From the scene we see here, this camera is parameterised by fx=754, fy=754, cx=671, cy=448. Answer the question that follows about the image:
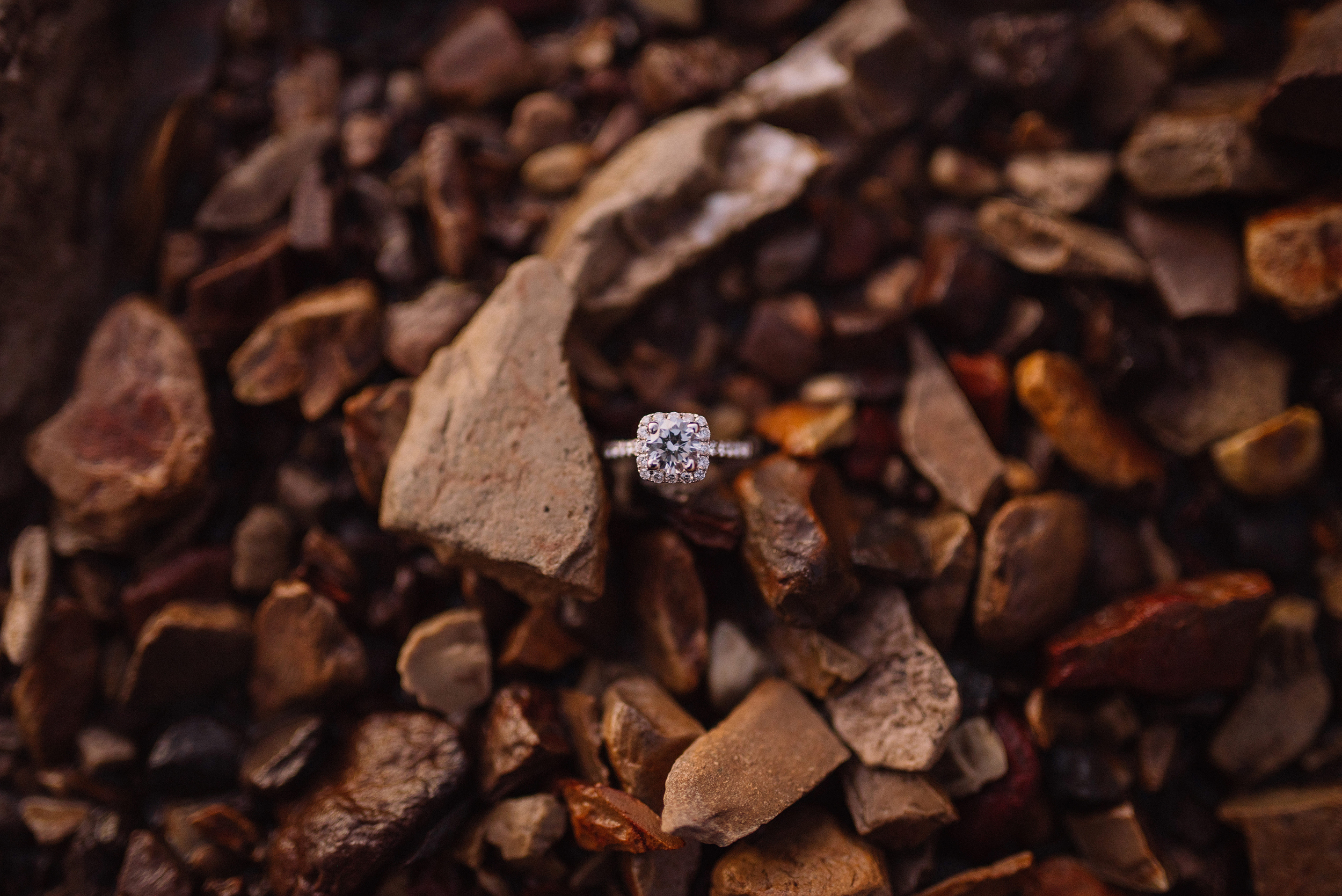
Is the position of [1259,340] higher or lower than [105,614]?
lower

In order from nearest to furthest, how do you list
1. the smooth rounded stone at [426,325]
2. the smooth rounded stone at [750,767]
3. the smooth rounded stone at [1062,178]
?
1. the smooth rounded stone at [750,767]
2. the smooth rounded stone at [426,325]
3. the smooth rounded stone at [1062,178]

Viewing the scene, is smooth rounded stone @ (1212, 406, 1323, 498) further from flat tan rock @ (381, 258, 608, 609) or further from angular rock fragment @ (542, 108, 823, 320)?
flat tan rock @ (381, 258, 608, 609)

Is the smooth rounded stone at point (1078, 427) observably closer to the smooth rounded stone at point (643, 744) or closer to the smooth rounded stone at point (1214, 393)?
the smooth rounded stone at point (1214, 393)

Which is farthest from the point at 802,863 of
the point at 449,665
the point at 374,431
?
the point at 374,431

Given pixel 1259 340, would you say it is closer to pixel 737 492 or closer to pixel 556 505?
pixel 737 492

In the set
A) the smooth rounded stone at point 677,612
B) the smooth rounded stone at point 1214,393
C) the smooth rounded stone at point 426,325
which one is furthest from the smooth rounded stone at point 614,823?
the smooth rounded stone at point 1214,393

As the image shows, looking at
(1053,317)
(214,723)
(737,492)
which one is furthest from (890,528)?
(214,723)
